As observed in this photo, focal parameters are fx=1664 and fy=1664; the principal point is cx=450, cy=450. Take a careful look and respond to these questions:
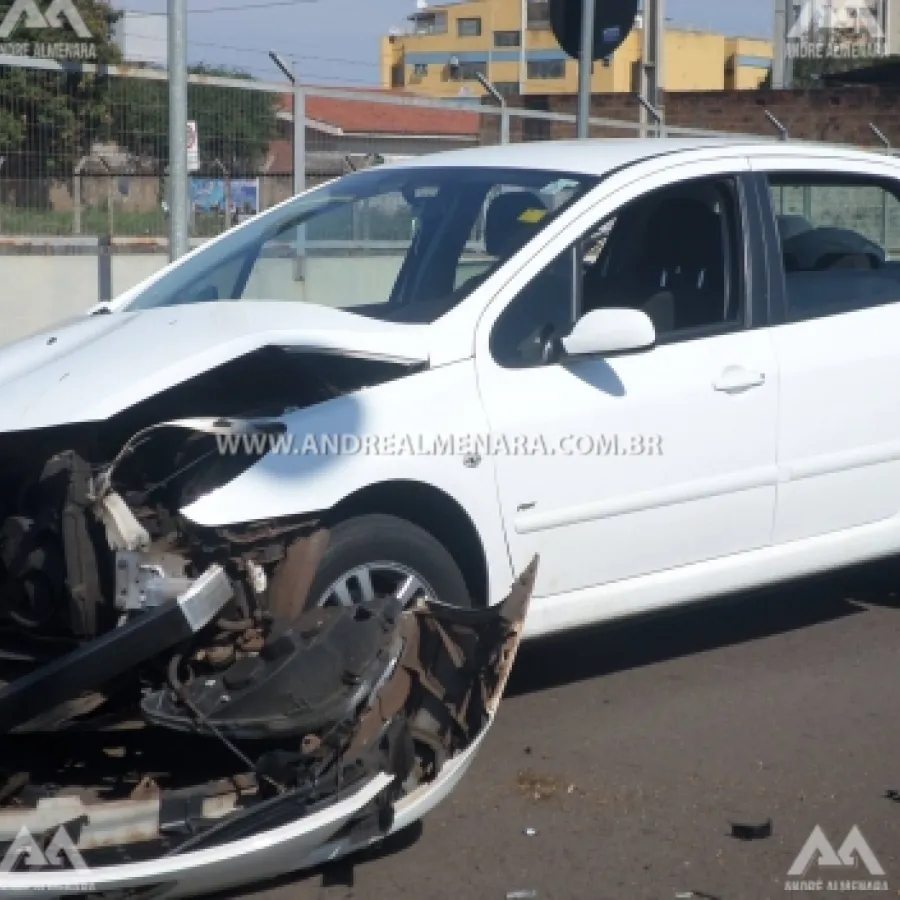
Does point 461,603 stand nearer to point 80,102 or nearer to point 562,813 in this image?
point 562,813

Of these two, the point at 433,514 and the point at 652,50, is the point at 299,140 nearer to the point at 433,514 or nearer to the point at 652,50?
the point at 433,514

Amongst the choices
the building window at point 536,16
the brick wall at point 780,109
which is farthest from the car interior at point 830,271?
the building window at point 536,16

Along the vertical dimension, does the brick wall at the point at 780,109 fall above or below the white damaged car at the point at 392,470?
above

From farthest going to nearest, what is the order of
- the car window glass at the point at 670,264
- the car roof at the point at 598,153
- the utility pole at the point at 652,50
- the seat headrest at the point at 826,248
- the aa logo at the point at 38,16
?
the utility pole at the point at 652,50
the aa logo at the point at 38,16
the seat headrest at the point at 826,248
the car roof at the point at 598,153
the car window glass at the point at 670,264

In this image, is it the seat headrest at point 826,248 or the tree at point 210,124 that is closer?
the seat headrest at point 826,248

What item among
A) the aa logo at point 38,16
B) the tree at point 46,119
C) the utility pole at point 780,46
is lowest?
the tree at point 46,119

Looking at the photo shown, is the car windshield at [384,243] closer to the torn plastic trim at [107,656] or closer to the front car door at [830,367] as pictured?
the front car door at [830,367]

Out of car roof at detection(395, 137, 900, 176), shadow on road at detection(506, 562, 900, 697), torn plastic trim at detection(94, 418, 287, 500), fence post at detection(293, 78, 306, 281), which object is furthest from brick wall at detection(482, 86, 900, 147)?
torn plastic trim at detection(94, 418, 287, 500)

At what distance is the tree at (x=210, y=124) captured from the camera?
36.4 ft

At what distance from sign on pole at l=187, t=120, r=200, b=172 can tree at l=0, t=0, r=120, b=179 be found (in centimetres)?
57

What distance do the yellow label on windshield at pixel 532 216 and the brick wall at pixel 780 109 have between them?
67.9 feet

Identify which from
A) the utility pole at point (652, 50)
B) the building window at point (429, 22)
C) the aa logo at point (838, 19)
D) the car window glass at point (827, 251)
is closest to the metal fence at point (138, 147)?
the car window glass at point (827, 251)

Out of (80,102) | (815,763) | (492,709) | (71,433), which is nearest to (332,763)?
(492,709)

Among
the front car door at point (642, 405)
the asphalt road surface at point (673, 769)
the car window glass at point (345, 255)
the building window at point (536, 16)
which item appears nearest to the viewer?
the asphalt road surface at point (673, 769)
